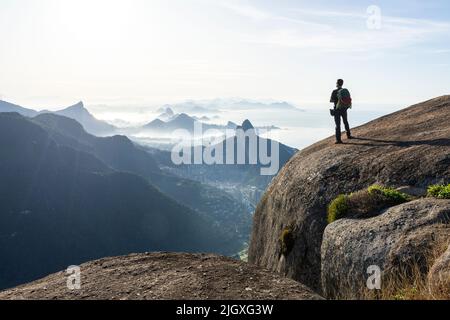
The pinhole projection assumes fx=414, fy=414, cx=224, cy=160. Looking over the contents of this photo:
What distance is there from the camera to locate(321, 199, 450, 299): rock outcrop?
12938mm

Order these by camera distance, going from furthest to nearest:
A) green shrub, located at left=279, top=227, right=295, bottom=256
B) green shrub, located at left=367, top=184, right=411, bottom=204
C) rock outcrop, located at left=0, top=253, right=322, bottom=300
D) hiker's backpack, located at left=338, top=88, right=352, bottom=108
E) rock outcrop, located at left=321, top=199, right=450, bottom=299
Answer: hiker's backpack, located at left=338, top=88, right=352, bottom=108 → green shrub, located at left=279, top=227, right=295, bottom=256 → green shrub, located at left=367, top=184, right=411, bottom=204 → rock outcrop, located at left=321, top=199, right=450, bottom=299 → rock outcrop, located at left=0, top=253, right=322, bottom=300

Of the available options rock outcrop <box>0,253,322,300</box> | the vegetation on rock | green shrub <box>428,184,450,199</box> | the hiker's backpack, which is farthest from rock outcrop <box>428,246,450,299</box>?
the hiker's backpack

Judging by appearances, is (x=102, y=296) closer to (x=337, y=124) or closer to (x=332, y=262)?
(x=332, y=262)

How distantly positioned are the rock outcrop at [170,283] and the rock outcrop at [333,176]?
24.7 feet

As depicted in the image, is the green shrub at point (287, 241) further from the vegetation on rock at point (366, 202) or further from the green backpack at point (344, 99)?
the green backpack at point (344, 99)

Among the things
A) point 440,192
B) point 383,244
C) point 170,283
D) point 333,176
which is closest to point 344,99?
point 333,176

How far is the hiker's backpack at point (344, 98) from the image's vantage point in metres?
27.7

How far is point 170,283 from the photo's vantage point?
1346 centimetres

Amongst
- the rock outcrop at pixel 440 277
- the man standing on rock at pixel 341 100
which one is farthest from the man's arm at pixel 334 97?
the rock outcrop at pixel 440 277

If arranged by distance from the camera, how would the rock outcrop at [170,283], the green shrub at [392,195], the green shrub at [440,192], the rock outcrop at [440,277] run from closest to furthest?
the rock outcrop at [440,277]
the rock outcrop at [170,283]
the green shrub at [440,192]
the green shrub at [392,195]

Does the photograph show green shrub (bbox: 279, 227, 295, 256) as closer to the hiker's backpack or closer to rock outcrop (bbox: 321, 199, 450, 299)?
rock outcrop (bbox: 321, 199, 450, 299)

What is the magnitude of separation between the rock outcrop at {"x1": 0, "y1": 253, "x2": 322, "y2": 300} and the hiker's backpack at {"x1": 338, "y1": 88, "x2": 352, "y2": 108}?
15762mm

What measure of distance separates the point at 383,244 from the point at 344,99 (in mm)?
15276

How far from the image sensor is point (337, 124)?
1145 inches
